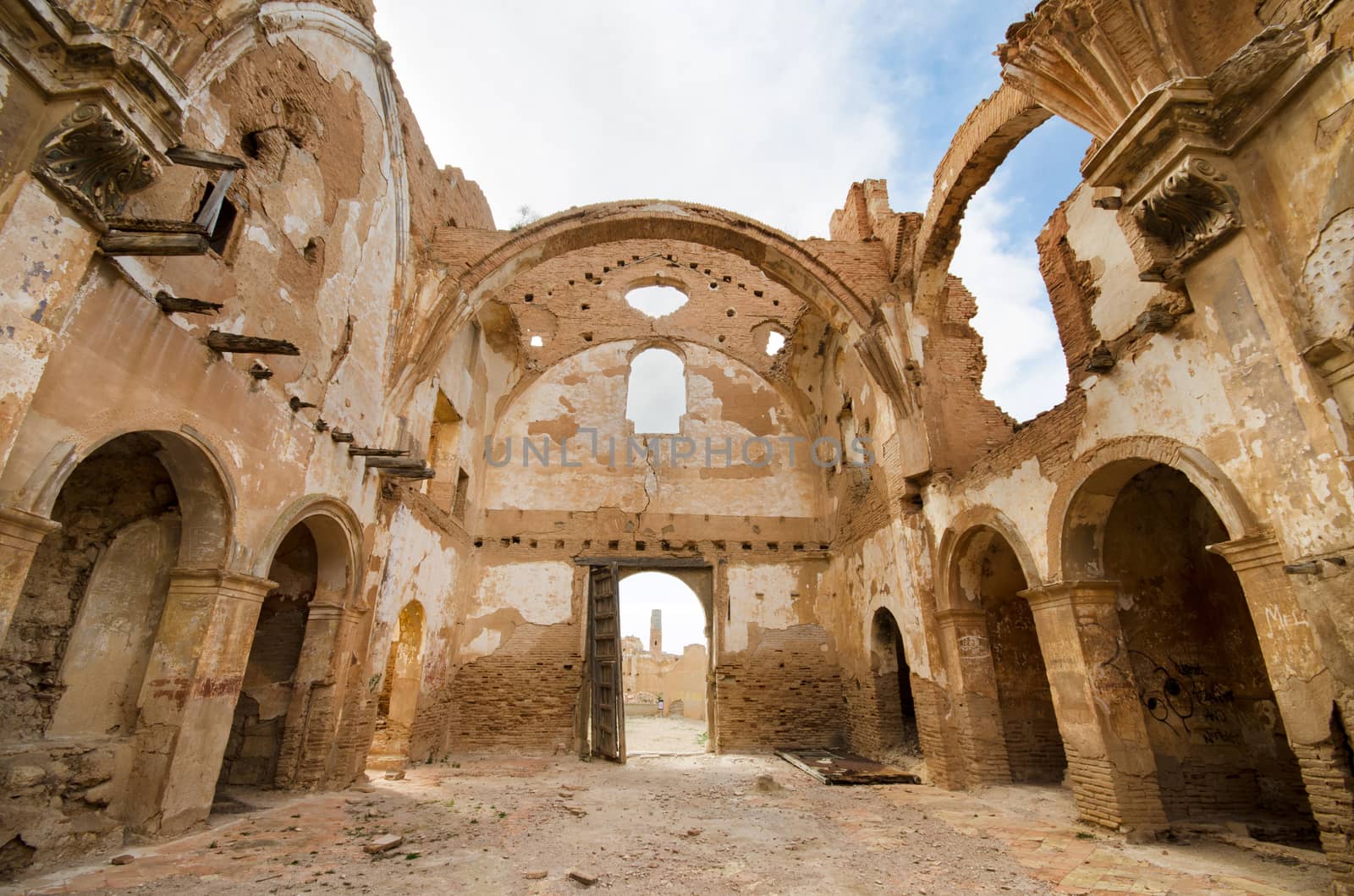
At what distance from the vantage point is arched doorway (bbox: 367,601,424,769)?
10031 millimetres

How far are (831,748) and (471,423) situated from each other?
9.10 metres

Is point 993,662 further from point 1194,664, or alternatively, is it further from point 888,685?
point 888,685

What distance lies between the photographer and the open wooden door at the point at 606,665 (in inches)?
441

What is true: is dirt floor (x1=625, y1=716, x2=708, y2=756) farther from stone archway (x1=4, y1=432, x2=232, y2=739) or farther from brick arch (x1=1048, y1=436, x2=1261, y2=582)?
stone archway (x1=4, y1=432, x2=232, y2=739)

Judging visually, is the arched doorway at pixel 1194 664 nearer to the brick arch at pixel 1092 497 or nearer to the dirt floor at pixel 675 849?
the brick arch at pixel 1092 497

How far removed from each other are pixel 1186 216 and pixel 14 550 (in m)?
7.69

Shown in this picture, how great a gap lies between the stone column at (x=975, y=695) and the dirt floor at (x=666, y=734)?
232 inches

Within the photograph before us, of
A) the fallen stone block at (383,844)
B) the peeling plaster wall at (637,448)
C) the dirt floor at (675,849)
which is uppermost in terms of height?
the peeling plaster wall at (637,448)

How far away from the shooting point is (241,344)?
5.50 metres

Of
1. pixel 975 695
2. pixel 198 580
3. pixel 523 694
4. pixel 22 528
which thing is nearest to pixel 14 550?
pixel 22 528

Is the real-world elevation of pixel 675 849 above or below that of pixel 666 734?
below

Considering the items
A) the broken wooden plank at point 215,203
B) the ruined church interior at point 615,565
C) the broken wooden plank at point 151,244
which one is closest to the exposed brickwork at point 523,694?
the ruined church interior at point 615,565

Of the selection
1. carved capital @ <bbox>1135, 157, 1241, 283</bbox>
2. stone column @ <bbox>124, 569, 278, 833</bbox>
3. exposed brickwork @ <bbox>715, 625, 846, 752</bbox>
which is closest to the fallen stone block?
stone column @ <bbox>124, 569, 278, 833</bbox>

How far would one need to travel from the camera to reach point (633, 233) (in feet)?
36.3
